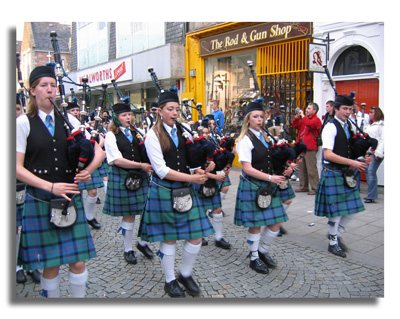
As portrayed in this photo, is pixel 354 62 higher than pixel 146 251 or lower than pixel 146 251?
higher

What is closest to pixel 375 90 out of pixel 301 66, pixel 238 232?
pixel 301 66

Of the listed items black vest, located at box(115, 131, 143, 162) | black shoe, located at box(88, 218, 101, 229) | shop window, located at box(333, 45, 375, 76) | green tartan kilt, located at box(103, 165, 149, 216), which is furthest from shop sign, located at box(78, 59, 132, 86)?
green tartan kilt, located at box(103, 165, 149, 216)

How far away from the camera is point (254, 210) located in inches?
142

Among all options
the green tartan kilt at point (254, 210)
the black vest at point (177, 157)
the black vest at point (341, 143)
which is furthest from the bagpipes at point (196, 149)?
the black vest at point (341, 143)

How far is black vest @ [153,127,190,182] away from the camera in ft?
10.1

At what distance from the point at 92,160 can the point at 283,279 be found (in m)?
2.09

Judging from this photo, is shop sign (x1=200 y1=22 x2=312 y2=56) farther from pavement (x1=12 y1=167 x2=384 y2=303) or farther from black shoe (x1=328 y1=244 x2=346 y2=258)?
black shoe (x1=328 y1=244 x2=346 y2=258)

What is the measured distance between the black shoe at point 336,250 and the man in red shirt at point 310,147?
311 cm

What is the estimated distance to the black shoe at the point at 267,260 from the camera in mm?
3756

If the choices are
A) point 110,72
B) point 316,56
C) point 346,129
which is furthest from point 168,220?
point 110,72

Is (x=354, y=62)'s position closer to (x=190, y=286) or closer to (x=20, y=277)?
(x=190, y=286)

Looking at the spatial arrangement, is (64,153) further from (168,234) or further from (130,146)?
(130,146)

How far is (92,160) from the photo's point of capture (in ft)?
8.65

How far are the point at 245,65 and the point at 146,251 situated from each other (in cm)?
721
